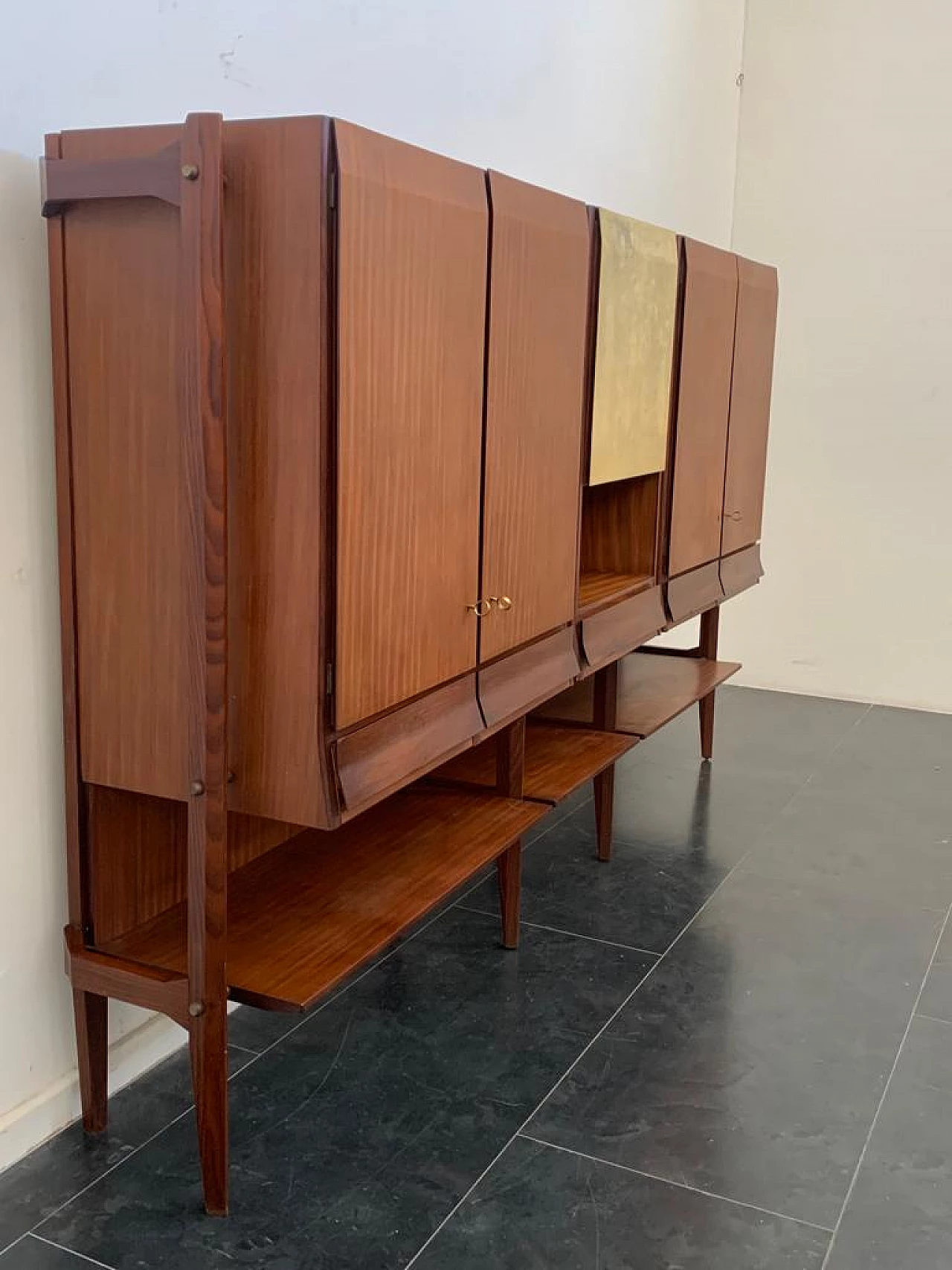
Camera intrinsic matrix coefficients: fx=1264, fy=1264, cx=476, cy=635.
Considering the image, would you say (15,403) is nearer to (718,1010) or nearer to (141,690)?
(141,690)

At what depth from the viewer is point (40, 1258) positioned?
1815 mm

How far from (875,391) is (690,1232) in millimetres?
3874

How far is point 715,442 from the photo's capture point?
3.56 m

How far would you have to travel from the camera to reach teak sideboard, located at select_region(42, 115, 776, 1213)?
1726 millimetres

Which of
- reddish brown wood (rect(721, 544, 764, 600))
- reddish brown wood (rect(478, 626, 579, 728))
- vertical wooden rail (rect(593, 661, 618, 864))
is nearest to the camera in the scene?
reddish brown wood (rect(478, 626, 579, 728))

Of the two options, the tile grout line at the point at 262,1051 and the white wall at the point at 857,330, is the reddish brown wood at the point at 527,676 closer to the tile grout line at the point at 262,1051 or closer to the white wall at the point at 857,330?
the tile grout line at the point at 262,1051

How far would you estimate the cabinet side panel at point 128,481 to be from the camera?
178 centimetres

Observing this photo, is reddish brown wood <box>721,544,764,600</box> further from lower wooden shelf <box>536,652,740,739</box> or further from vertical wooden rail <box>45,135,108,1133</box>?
vertical wooden rail <box>45,135,108,1133</box>

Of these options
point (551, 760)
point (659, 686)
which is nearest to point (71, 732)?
point (551, 760)

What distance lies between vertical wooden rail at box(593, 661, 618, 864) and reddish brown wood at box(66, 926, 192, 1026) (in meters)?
1.46

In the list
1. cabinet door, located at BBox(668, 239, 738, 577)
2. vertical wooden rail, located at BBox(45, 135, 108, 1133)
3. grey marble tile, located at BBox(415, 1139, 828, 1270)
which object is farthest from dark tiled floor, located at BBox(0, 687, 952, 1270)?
cabinet door, located at BBox(668, 239, 738, 577)

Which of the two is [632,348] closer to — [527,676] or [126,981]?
[527,676]

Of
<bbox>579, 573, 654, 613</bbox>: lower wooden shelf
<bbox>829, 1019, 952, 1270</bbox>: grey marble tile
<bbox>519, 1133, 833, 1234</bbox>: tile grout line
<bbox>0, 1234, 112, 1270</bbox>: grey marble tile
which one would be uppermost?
<bbox>579, 573, 654, 613</bbox>: lower wooden shelf

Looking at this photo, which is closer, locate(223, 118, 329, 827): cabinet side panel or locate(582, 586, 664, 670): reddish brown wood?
locate(223, 118, 329, 827): cabinet side panel
